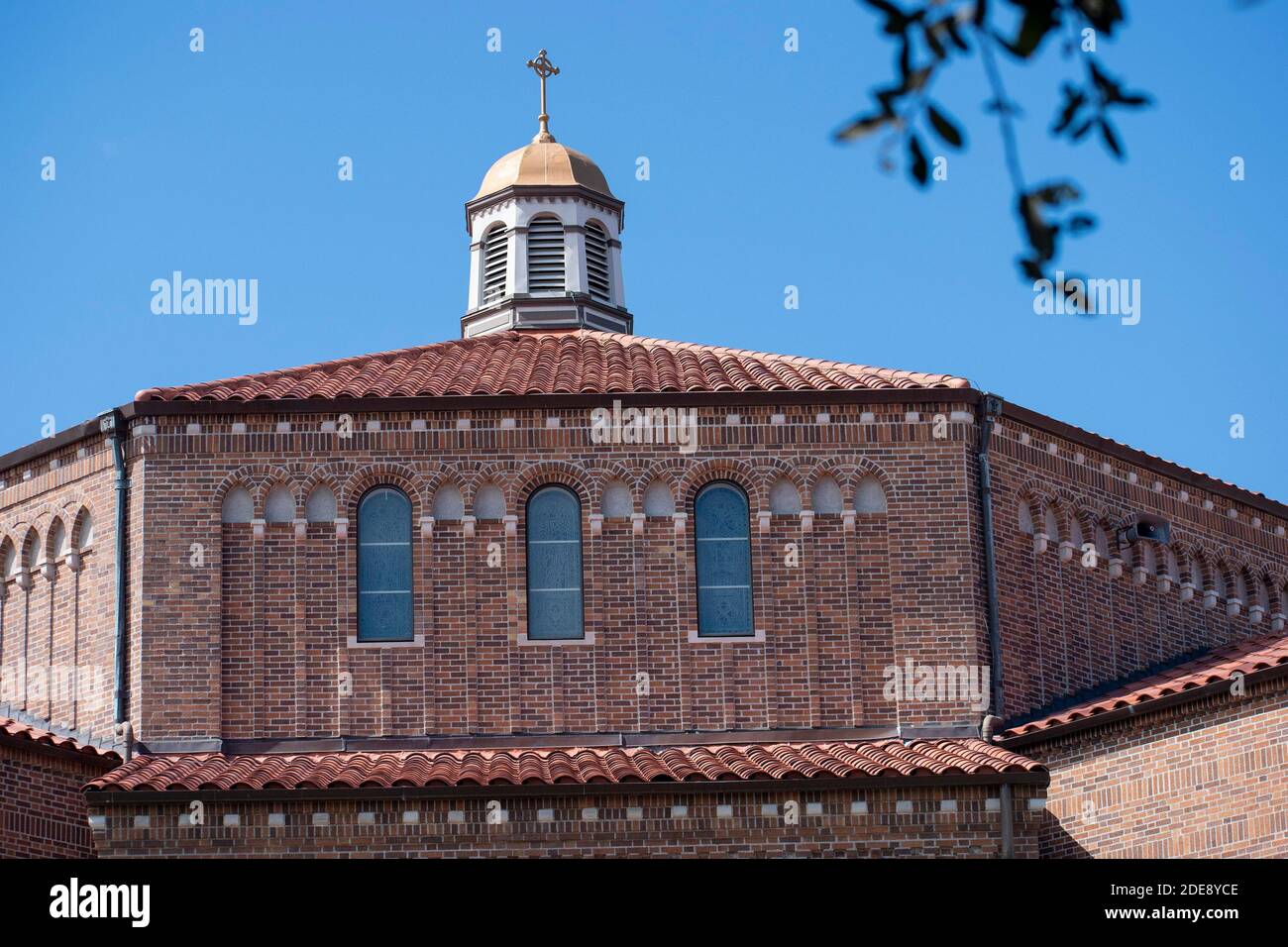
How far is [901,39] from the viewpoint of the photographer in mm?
7410

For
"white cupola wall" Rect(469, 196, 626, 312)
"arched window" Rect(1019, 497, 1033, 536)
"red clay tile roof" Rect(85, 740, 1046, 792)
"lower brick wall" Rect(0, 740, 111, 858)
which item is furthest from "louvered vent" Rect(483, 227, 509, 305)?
"lower brick wall" Rect(0, 740, 111, 858)

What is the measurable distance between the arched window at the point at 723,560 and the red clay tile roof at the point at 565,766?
5.54 feet

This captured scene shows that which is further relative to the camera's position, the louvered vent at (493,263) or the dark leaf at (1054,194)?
the louvered vent at (493,263)

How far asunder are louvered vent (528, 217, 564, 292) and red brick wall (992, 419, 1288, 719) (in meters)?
9.33

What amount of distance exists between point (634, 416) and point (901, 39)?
2134 cm

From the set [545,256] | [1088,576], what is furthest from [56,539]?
[1088,576]

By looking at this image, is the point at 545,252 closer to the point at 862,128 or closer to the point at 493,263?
the point at 493,263

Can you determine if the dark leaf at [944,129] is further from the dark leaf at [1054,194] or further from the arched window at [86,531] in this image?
the arched window at [86,531]

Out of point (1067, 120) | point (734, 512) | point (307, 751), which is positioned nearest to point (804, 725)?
point (734, 512)

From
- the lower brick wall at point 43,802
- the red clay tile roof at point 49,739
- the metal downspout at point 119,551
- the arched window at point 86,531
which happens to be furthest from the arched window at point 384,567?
the lower brick wall at point 43,802

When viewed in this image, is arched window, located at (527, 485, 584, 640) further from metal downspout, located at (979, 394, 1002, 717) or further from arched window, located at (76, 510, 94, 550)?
arched window, located at (76, 510, 94, 550)

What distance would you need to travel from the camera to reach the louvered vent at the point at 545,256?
35.9 meters
